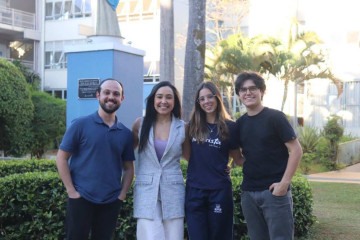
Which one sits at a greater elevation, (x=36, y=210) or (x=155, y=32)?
(x=155, y=32)

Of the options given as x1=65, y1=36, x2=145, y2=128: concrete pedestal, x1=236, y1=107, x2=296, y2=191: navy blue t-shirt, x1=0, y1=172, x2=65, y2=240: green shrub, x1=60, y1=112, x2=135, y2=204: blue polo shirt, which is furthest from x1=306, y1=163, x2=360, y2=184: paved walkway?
x1=60, y1=112, x2=135, y2=204: blue polo shirt

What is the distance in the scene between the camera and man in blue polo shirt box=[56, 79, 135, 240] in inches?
170

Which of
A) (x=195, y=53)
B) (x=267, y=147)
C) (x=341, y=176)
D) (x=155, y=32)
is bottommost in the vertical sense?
(x=341, y=176)

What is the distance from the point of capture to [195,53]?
31.4ft

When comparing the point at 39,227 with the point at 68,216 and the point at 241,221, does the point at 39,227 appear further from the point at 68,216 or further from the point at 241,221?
the point at 241,221

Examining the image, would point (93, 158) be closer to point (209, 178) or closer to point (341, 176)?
point (209, 178)

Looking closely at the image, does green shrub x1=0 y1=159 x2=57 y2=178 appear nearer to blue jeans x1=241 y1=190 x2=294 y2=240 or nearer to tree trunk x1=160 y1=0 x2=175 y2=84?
tree trunk x1=160 y1=0 x2=175 y2=84

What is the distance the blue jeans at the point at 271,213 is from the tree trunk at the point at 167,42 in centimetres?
583

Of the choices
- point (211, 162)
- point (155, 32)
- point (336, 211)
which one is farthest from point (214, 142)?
point (155, 32)

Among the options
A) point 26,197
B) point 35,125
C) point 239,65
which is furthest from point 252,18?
point 26,197

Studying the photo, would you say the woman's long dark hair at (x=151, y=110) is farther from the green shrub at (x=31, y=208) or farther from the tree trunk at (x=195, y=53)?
the tree trunk at (x=195, y=53)

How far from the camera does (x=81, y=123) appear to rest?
4.35 m

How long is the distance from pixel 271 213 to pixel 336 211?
17.4ft

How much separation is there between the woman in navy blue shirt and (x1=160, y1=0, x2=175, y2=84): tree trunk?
5.47 m
